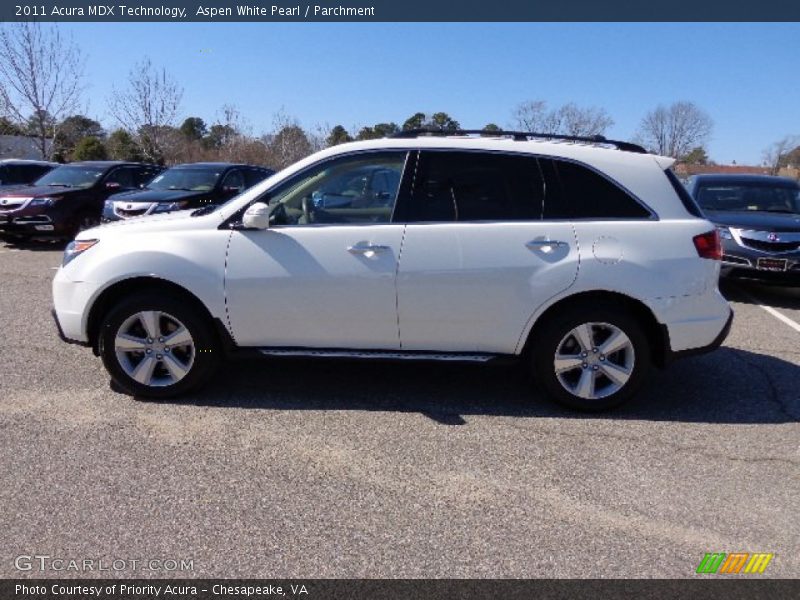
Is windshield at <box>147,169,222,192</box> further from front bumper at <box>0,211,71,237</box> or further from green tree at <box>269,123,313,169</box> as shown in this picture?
green tree at <box>269,123,313,169</box>

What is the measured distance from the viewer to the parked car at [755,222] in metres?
7.21

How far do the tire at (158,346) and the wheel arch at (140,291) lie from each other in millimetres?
35

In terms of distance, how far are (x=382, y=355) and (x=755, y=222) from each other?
601 cm

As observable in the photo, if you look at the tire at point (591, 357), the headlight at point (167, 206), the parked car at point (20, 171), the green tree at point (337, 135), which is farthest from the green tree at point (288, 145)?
the tire at point (591, 357)

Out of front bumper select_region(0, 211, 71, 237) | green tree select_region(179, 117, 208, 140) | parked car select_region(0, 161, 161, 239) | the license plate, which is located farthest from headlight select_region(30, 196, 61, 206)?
green tree select_region(179, 117, 208, 140)

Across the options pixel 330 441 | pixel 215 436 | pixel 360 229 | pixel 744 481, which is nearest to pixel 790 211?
pixel 744 481

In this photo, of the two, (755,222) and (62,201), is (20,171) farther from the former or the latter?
(755,222)

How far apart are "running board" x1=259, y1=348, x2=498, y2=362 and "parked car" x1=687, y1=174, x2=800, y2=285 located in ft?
16.5

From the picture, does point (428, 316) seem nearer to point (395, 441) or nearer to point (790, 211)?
point (395, 441)

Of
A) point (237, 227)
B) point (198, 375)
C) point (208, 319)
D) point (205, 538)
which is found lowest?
point (205, 538)

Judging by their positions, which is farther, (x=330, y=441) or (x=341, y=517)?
(x=330, y=441)

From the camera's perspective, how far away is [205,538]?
104 inches

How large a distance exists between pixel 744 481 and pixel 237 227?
11.1 ft

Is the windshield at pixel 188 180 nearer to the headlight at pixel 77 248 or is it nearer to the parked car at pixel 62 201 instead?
the parked car at pixel 62 201
